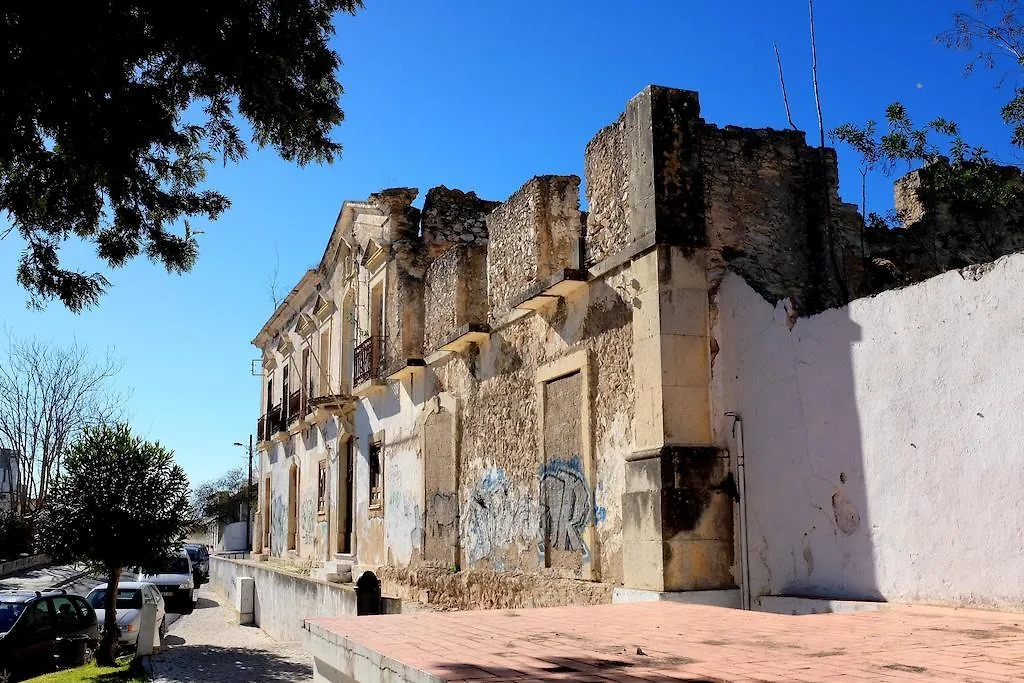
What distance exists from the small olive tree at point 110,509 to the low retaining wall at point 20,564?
52.6 feet

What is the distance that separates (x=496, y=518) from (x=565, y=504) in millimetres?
1876

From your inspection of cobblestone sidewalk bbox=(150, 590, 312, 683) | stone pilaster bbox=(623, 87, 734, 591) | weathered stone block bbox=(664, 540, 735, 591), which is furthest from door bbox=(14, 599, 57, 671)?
weathered stone block bbox=(664, 540, 735, 591)

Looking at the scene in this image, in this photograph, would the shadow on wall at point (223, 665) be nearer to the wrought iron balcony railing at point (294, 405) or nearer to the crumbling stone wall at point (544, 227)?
the wrought iron balcony railing at point (294, 405)

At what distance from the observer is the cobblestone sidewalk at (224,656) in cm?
1462

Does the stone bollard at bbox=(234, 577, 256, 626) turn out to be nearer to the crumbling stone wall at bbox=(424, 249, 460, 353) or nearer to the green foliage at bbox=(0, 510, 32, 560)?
the crumbling stone wall at bbox=(424, 249, 460, 353)

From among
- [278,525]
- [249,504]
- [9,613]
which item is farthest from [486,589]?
[249,504]

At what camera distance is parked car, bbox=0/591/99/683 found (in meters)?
12.3

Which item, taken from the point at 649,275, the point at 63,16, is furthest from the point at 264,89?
the point at 649,275

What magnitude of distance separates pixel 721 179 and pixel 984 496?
3616mm

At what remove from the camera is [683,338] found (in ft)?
25.8

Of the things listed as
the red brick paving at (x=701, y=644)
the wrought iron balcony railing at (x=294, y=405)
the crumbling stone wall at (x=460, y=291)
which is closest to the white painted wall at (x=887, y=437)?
the red brick paving at (x=701, y=644)

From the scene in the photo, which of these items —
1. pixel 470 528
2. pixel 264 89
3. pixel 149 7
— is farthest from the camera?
pixel 470 528

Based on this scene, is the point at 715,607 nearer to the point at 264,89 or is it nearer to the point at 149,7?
the point at 264,89

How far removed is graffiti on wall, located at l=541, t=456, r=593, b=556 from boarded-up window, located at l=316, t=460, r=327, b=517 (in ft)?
38.7
